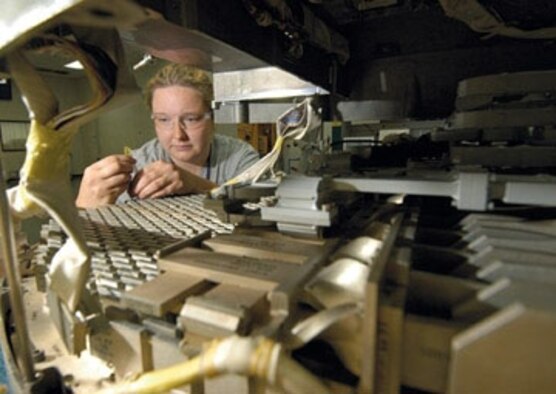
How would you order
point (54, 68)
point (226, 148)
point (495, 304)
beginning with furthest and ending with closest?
point (54, 68)
point (226, 148)
point (495, 304)

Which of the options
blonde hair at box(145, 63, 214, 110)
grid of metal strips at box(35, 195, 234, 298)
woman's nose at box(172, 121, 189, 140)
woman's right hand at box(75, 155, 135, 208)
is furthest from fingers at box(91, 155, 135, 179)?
blonde hair at box(145, 63, 214, 110)

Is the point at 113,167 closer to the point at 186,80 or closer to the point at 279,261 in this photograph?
the point at 186,80

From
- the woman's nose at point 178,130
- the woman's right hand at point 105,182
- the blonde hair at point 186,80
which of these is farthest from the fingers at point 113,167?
the blonde hair at point 186,80

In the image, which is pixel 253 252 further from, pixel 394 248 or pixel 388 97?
pixel 388 97

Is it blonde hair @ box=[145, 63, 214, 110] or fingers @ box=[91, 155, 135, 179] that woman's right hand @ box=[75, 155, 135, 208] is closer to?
fingers @ box=[91, 155, 135, 179]

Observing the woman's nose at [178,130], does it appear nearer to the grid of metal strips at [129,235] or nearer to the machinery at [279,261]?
the grid of metal strips at [129,235]

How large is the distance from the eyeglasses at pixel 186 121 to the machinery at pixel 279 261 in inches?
50.8

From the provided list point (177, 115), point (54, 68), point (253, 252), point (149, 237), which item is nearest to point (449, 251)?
point (253, 252)

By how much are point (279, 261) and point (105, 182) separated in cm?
140

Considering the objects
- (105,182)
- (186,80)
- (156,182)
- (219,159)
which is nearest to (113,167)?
(105,182)

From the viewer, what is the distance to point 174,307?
0.48 m

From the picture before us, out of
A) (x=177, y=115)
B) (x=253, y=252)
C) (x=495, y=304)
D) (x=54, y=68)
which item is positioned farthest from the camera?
(x=54, y=68)

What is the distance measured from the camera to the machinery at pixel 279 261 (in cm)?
37

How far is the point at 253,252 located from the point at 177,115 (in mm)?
1903
